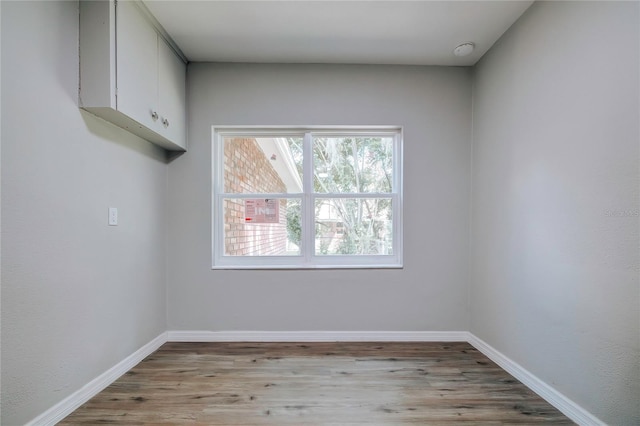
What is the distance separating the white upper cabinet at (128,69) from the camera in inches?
64.1

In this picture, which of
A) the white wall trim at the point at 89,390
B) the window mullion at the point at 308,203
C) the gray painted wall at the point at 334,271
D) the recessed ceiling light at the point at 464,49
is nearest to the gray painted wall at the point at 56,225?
the white wall trim at the point at 89,390

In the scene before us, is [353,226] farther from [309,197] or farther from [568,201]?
[568,201]

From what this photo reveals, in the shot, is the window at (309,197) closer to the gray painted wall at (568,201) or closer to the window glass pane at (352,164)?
the window glass pane at (352,164)

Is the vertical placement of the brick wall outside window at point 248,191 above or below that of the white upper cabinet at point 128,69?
below

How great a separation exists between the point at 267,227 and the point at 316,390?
141cm

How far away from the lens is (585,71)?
1.52m

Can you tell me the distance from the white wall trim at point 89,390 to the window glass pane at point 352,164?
1.96 meters

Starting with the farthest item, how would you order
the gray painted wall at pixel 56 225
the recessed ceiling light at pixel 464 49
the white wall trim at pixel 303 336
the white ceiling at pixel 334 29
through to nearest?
1. the white wall trim at pixel 303 336
2. the recessed ceiling light at pixel 464 49
3. the white ceiling at pixel 334 29
4. the gray painted wall at pixel 56 225

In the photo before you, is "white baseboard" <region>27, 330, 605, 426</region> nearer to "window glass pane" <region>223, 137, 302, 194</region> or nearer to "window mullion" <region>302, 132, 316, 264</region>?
"window mullion" <region>302, 132, 316, 264</region>

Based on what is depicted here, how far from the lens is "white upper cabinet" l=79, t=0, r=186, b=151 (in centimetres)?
163

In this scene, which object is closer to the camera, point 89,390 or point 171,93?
point 89,390

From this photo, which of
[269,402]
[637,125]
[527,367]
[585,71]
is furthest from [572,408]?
[585,71]

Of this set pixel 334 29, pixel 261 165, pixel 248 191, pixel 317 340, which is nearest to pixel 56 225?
pixel 248 191

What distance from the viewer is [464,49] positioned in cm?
231
